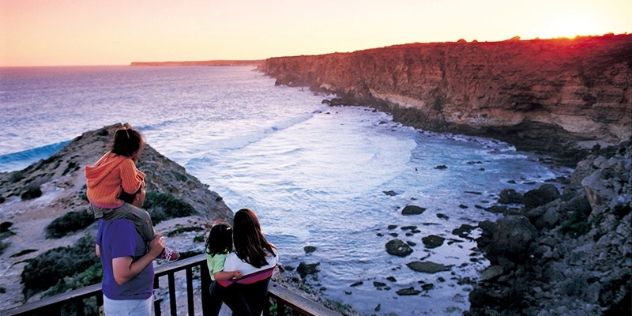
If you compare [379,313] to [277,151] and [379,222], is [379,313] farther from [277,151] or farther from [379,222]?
[277,151]

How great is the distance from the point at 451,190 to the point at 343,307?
1164 centimetres

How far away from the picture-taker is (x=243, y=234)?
3.04 metres

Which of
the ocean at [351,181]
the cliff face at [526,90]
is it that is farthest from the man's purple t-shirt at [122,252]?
the cliff face at [526,90]

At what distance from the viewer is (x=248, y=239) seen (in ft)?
9.90

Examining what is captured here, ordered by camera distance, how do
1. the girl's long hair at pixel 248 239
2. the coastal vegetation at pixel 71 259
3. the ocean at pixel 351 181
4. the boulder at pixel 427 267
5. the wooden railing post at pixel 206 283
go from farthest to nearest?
1. the boulder at pixel 427 267
2. the ocean at pixel 351 181
3. the coastal vegetation at pixel 71 259
4. the wooden railing post at pixel 206 283
5. the girl's long hair at pixel 248 239

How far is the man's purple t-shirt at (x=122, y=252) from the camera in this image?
2689 mm

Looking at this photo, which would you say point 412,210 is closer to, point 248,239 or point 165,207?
point 165,207

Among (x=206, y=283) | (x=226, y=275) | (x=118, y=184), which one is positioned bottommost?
(x=206, y=283)

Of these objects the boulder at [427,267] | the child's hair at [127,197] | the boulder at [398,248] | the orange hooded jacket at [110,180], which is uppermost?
the orange hooded jacket at [110,180]

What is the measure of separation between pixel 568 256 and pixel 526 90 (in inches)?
870

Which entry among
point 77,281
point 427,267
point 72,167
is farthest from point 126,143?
point 72,167

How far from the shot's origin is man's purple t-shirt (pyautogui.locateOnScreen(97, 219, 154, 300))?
269 centimetres

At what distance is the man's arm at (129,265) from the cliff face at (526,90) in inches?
1123

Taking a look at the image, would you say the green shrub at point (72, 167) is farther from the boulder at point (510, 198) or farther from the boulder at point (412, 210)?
the boulder at point (510, 198)
